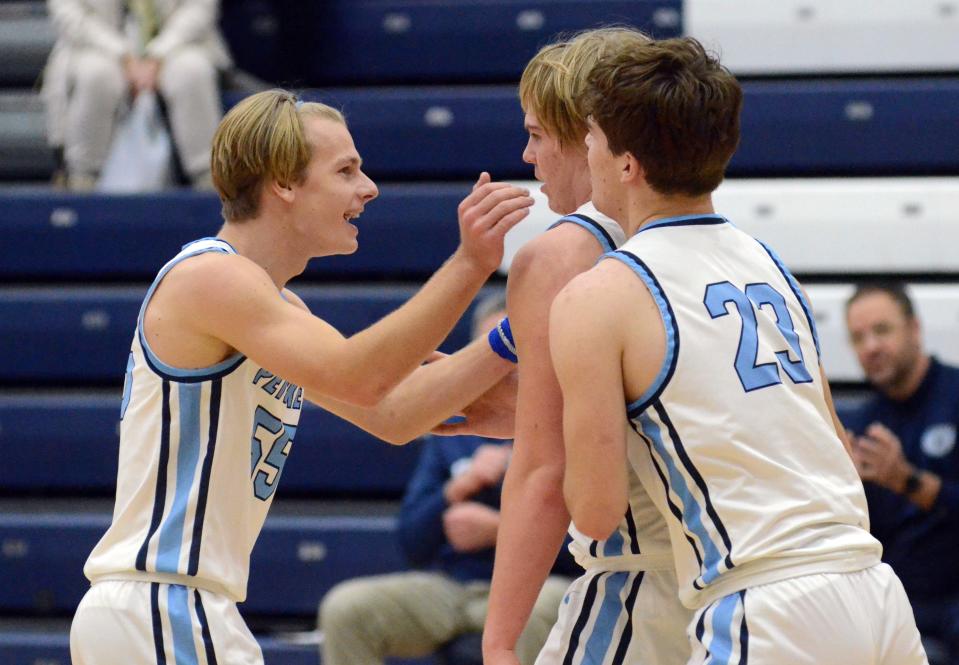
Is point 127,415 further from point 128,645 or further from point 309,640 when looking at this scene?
point 309,640

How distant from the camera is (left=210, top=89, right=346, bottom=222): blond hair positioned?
2891mm

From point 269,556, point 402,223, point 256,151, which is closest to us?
point 256,151

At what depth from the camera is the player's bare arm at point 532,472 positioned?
2490 millimetres

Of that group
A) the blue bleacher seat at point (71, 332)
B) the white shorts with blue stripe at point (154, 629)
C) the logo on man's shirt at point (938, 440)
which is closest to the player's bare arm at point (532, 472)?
the white shorts with blue stripe at point (154, 629)

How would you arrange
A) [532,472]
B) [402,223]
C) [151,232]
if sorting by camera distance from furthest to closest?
[151,232] → [402,223] → [532,472]

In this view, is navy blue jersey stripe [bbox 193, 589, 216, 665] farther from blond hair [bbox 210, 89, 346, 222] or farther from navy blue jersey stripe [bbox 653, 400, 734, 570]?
navy blue jersey stripe [bbox 653, 400, 734, 570]

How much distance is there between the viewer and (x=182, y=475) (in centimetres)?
274

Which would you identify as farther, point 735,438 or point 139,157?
point 139,157

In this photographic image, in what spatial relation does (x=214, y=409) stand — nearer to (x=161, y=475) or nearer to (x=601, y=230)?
(x=161, y=475)

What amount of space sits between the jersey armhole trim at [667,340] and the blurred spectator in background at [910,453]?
2.69m

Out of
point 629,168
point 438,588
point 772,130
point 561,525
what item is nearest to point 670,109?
point 629,168

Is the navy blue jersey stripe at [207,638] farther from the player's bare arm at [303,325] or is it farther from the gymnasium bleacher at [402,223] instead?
the gymnasium bleacher at [402,223]

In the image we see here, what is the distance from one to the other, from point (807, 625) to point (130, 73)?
5.52 meters

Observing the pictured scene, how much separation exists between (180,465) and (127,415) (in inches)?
6.7
